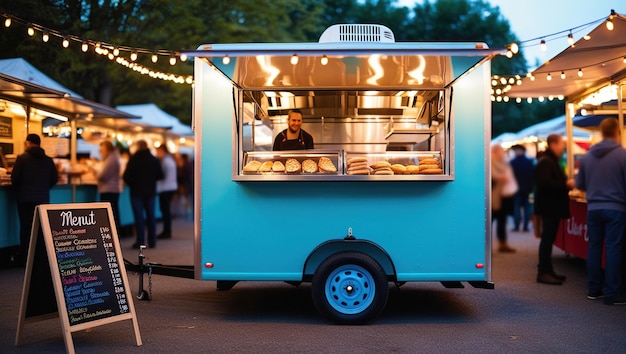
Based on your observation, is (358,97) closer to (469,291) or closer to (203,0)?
(469,291)

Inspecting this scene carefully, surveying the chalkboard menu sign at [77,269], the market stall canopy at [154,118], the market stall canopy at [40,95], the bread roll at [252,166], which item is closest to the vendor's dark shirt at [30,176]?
the market stall canopy at [40,95]

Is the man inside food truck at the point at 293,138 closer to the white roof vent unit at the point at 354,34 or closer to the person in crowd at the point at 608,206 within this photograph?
the white roof vent unit at the point at 354,34

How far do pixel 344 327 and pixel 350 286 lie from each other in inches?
14.9

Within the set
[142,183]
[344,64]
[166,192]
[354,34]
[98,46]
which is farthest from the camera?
[166,192]

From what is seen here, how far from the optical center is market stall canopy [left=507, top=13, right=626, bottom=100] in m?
8.12

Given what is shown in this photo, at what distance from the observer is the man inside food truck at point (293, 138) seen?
28.2 feet

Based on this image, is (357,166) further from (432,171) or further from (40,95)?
(40,95)

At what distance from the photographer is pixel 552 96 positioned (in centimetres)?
1230

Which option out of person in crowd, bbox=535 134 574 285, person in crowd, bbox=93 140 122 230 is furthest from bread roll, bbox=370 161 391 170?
person in crowd, bbox=93 140 122 230

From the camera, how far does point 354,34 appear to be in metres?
8.33

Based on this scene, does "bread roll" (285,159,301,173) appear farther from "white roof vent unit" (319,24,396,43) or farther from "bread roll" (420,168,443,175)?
"white roof vent unit" (319,24,396,43)

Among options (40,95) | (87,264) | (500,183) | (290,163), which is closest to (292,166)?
(290,163)

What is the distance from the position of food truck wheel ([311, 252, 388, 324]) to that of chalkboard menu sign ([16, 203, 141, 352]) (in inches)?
68.8

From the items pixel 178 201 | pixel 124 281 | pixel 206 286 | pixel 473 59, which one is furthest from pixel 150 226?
pixel 178 201
